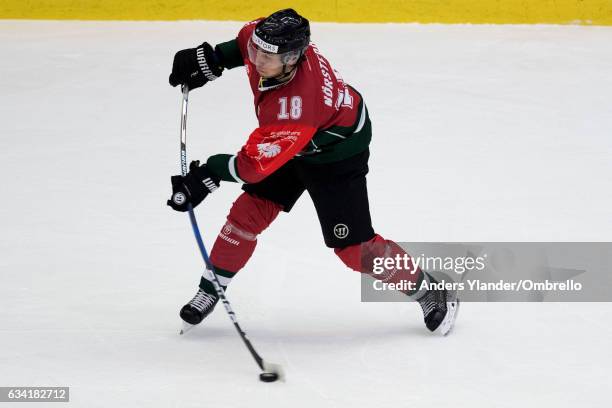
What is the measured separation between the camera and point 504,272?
142 inches

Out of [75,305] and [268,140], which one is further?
[75,305]

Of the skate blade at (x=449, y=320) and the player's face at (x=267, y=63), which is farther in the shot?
the skate blade at (x=449, y=320)

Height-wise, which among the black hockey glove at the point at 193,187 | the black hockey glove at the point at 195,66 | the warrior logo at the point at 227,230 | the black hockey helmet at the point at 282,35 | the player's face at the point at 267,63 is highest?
the black hockey helmet at the point at 282,35

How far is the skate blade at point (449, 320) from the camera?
3121 mm

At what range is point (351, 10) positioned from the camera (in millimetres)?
6602

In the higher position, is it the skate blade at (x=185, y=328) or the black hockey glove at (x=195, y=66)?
the black hockey glove at (x=195, y=66)

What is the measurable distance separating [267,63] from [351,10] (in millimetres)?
3904

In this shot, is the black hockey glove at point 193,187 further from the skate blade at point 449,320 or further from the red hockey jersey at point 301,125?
the skate blade at point 449,320

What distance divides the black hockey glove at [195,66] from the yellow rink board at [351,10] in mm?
3385

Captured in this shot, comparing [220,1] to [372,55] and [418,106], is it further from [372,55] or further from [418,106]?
[418,106]

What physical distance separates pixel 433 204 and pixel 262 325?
1208 mm

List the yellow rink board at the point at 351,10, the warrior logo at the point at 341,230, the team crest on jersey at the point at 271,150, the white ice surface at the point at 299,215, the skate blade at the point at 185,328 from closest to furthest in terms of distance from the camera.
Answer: the team crest on jersey at the point at 271,150, the white ice surface at the point at 299,215, the warrior logo at the point at 341,230, the skate blade at the point at 185,328, the yellow rink board at the point at 351,10

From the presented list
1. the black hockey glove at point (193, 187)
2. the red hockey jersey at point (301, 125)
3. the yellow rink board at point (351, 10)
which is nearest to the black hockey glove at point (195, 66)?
the red hockey jersey at point (301, 125)

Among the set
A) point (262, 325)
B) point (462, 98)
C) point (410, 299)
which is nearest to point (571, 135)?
point (462, 98)
